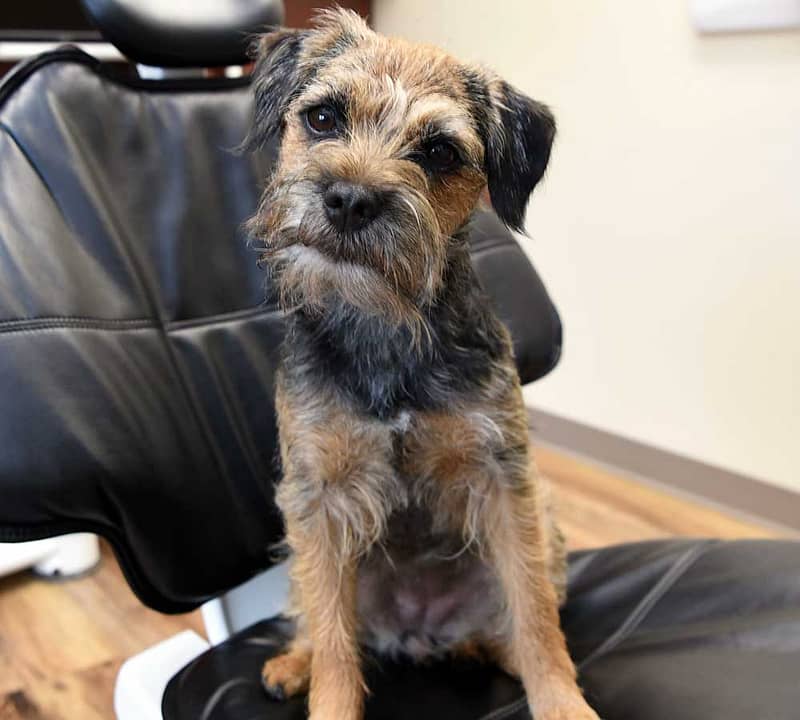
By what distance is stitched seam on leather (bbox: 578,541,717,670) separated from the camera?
134 cm

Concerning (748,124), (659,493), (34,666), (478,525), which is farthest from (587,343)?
(34,666)

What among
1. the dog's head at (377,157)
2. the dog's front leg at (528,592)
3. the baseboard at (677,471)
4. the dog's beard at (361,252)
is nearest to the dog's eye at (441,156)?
the dog's head at (377,157)

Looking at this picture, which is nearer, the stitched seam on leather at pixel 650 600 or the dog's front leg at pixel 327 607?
the dog's front leg at pixel 327 607

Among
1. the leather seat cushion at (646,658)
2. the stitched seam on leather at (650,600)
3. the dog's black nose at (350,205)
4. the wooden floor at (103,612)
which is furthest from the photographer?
the wooden floor at (103,612)

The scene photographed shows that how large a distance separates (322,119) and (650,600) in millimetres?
934

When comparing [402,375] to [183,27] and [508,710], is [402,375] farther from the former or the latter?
[183,27]

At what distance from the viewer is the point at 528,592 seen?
1262mm

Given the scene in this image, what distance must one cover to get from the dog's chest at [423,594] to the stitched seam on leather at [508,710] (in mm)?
139

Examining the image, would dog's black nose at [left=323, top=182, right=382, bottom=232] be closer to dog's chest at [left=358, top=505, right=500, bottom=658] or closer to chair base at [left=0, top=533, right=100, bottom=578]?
dog's chest at [left=358, top=505, right=500, bottom=658]

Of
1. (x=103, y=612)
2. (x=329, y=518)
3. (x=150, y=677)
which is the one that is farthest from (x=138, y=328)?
(x=103, y=612)

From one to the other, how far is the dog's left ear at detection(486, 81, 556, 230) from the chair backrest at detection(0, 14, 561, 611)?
1.61ft

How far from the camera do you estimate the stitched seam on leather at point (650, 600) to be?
4.40 ft

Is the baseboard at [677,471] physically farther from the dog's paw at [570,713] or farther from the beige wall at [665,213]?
the dog's paw at [570,713]

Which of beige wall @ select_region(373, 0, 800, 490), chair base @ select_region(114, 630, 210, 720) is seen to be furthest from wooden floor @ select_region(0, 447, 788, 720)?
chair base @ select_region(114, 630, 210, 720)
